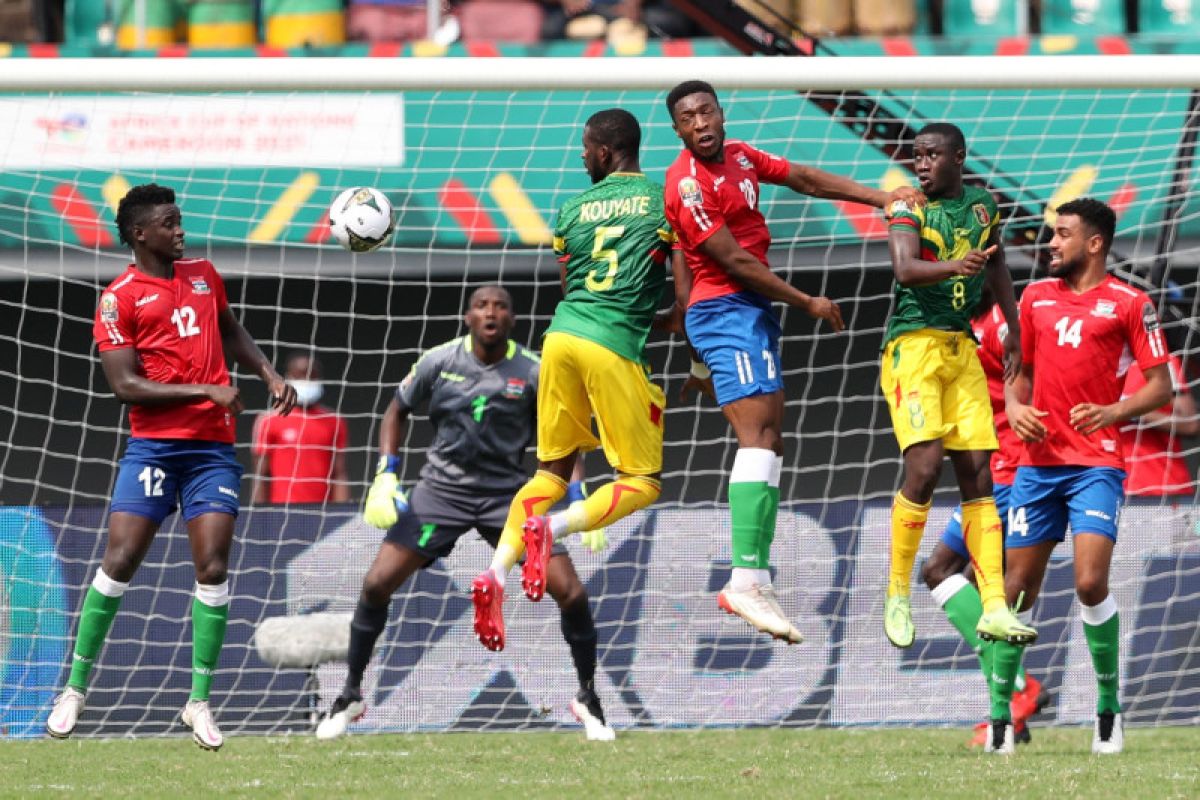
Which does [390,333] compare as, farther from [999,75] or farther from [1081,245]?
[1081,245]

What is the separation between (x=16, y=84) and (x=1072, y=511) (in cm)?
523

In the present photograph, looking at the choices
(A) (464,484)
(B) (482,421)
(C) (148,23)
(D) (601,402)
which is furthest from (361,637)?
(C) (148,23)

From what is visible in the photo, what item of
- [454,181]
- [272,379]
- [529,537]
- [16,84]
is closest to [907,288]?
[529,537]

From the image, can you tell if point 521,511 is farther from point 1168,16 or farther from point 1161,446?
point 1168,16

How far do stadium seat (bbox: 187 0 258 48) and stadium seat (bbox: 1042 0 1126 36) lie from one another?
5640mm

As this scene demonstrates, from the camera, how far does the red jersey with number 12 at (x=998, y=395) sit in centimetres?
870

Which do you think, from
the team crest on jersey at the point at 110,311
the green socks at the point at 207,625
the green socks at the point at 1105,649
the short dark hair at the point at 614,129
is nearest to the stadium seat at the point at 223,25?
the team crest on jersey at the point at 110,311

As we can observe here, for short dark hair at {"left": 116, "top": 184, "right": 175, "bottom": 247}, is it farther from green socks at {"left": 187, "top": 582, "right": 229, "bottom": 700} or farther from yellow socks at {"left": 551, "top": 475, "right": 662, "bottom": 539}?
yellow socks at {"left": 551, "top": 475, "right": 662, "bottom": 539}

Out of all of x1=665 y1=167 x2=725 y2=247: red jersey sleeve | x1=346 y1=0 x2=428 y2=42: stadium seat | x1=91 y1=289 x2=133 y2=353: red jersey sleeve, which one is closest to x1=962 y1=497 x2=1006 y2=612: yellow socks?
x1=665 y1=167 x2=725 y2=247: red jersey sleeve

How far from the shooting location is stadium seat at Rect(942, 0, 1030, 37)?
43.9ft

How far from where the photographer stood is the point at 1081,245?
25.7 ft

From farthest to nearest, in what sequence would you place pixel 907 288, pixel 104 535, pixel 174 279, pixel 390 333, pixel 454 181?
pixel 390 333, pixel 454 181, pixel 104 535, pixel 174 279, pixel 907 288

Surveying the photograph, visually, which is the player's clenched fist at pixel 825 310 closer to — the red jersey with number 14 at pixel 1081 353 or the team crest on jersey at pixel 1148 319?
A: the red jersey with number 14 at pixel 1081 353

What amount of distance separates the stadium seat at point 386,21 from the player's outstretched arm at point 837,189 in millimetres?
6524
